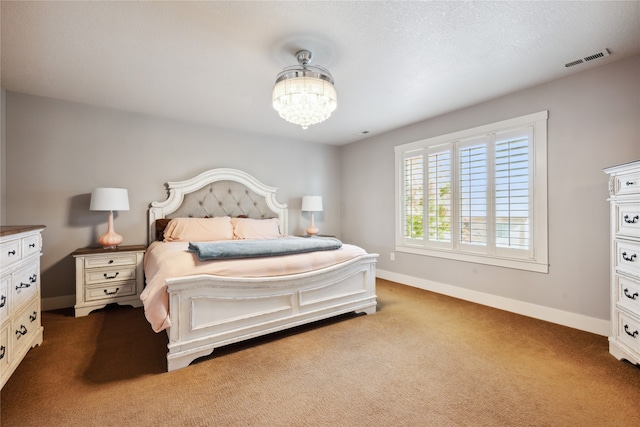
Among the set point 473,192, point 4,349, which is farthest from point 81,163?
point 473,192

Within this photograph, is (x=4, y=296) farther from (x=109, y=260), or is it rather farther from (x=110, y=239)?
(x=110, y=239)

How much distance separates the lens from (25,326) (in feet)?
6.45

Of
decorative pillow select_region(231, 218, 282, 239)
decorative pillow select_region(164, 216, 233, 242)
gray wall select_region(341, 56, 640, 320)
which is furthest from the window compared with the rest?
decorative pillow select_region(164, 216, 233, 242)

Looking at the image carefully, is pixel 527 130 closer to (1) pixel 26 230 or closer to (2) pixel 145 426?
(2) pixel 145 426

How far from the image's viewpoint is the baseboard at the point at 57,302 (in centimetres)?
310

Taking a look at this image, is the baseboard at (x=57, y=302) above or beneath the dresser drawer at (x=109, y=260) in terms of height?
beneath

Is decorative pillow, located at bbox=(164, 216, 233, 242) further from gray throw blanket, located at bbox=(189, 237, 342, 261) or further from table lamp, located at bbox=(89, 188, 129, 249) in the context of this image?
gray throw blanket, located at bbox=(189, 237, 342, 261)

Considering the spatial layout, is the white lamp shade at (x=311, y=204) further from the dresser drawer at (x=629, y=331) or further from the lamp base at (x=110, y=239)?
the dresser drawer at (x=629, y=331)

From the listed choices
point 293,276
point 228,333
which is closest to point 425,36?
point 293,276

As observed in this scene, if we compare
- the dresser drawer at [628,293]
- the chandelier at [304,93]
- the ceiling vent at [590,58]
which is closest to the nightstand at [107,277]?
the chandelier at [304,93]

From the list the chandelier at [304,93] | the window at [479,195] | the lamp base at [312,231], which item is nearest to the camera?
the chandelier at [304,93]

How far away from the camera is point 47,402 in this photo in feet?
5.14

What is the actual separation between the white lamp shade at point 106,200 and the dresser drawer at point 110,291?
2.72 ft

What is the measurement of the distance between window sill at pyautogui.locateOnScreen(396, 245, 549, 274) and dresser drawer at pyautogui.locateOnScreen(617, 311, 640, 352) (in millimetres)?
813
